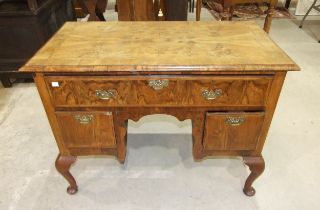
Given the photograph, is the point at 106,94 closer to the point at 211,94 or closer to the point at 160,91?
the point at 160,91

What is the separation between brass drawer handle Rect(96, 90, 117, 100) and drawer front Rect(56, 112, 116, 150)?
0.27 feet

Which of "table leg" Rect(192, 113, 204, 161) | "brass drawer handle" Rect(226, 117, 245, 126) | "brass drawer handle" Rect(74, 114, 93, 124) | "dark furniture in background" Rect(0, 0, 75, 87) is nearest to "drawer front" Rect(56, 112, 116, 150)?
"brass drawer handle" Rect(74, 114, 93, 124)

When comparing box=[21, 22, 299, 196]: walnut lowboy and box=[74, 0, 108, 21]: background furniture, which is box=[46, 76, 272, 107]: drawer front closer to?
box=[21, 22, 299, 196]: walnut lowboy

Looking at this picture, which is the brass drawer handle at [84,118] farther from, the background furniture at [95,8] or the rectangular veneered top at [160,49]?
the background furniture at [95,8]

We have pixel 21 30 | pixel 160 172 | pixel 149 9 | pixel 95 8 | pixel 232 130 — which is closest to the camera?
pixel 232 130

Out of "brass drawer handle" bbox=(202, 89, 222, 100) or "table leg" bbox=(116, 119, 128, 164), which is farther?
"table leg" bbox=(116, 119, 128, 164)

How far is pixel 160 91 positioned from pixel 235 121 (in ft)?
1.13

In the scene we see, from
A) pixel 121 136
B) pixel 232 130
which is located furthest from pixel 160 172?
pixel 232 130

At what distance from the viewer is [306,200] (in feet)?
4.33

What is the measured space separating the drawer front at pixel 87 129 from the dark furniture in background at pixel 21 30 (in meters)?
1.31

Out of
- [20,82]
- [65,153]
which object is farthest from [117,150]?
[20,82]

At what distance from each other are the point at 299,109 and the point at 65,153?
1712 mm

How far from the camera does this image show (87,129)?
1.10 m

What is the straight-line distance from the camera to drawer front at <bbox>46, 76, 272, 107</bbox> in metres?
0.96
